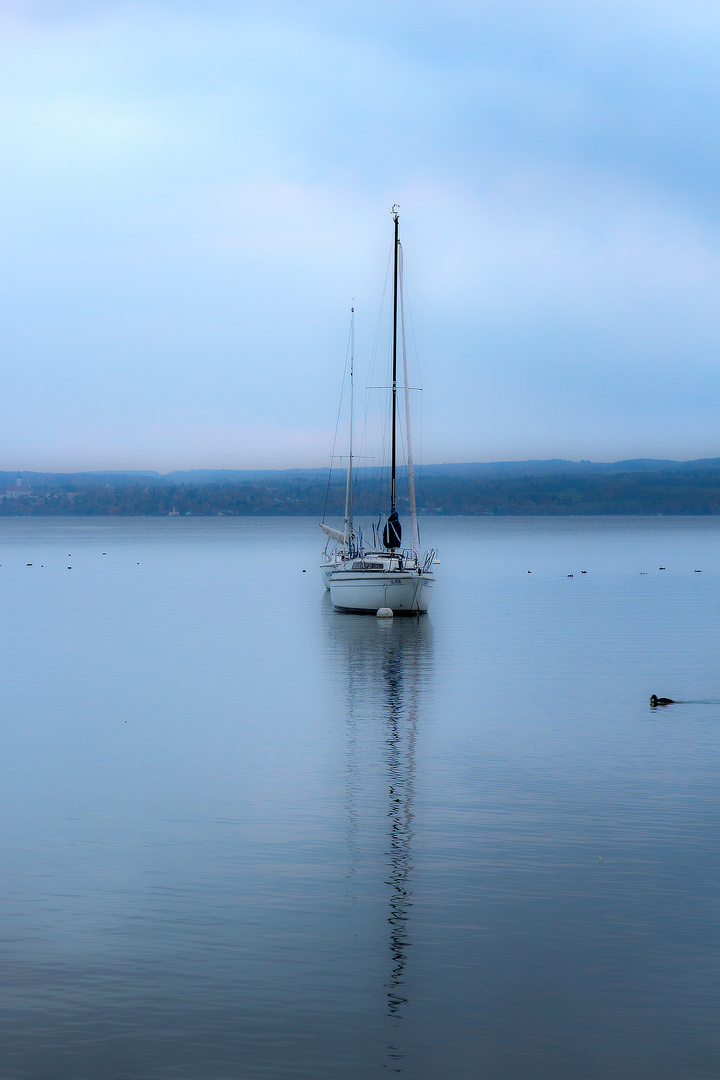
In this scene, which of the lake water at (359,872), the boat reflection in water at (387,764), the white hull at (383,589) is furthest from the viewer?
the white hull at (383,589)

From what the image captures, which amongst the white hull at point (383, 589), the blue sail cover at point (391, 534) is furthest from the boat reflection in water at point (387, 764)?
the blue sail cover at point (391, 534)

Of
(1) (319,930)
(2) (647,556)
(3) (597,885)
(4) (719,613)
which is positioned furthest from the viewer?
(2) (647,556)

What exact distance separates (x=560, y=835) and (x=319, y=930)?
18.3 feet

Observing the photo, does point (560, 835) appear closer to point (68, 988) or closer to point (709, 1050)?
point (709, 1050)

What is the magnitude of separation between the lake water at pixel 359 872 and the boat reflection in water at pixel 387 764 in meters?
0.08

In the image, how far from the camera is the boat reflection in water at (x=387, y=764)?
1393 centimetres

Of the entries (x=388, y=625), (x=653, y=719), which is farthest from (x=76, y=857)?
(x=388, y=625)

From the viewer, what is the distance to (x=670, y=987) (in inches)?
482

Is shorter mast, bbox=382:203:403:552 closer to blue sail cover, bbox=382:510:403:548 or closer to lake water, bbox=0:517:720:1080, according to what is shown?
blue sail cover, bbox=382:510:403:548

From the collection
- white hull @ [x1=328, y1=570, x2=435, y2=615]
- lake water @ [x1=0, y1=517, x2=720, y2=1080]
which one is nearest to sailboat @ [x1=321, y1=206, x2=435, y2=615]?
white hull @ [x1=328, y1=570, x2=435, y2=615]

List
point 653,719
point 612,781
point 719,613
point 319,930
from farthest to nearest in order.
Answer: point 719,613 < point 653,719 < point 612,781 < point 319,930

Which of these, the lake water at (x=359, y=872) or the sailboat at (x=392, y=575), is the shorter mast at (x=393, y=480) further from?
the lake water at (x=359, y=872)

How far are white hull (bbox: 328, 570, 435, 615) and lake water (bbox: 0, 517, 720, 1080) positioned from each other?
52.1 ft

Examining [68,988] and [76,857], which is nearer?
[68,988]
